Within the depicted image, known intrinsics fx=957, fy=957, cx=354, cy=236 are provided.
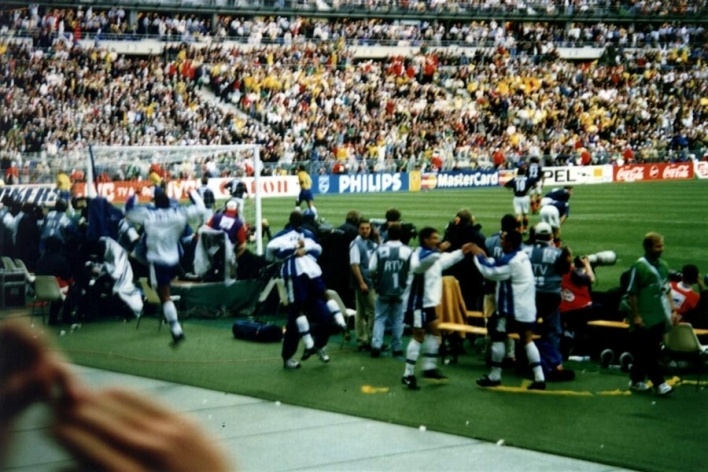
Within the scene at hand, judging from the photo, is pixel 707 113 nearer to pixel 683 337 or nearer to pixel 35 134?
pixel 683 337

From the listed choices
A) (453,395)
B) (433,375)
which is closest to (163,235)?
(433,375)

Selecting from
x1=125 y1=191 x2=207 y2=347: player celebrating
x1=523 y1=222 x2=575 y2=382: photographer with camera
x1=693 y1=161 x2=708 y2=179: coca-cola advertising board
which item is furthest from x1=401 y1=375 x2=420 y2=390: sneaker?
x1=693 y1=161 x2=708 y2=179: coca-cola advertising board

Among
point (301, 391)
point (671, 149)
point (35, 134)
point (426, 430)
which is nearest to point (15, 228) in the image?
point (35, 134)

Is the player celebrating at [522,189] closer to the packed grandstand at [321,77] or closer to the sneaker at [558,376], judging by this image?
the packed grandstand at [321,77]

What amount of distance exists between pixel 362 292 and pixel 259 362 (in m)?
1.40

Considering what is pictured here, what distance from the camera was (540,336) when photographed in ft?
29.5

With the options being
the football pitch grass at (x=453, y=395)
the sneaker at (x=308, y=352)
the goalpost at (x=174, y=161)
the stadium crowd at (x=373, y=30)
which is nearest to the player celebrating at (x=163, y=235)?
the football pitch grass at (x=453, y=395)

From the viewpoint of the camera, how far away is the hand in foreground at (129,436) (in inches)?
27.0

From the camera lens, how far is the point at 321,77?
431 inches

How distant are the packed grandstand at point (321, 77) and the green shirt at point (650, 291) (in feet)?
6.59

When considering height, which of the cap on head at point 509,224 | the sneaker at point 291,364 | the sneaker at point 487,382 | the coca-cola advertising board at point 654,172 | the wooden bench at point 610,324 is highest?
the cap on head at point 509,224

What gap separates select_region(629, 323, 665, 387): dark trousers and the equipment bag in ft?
14.1

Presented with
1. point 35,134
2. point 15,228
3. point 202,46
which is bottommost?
point 15,228

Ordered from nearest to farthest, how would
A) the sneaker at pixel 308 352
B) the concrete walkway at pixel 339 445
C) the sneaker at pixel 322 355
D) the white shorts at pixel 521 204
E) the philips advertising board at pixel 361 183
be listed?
1. the concrete walkway at pixel 339 445
2. the sneaker at pixel 308 352
3. the sneaker at pixel 322 355
4. the white shorts at pixel 521 204
5. the philips advertising board at pixel 361 183
